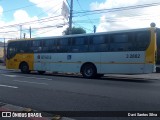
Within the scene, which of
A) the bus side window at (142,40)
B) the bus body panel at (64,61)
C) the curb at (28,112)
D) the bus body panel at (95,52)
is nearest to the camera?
Answer: the curb at (28,112)

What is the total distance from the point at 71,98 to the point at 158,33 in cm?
964

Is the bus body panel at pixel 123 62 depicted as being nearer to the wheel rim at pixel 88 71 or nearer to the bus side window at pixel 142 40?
the bus side window at pixel 142 40

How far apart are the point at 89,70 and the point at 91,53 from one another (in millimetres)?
1226

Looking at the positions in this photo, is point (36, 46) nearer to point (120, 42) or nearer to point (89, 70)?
point (89, 70)

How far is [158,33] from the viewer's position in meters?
19.0

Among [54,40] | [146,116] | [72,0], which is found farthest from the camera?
[72,0]

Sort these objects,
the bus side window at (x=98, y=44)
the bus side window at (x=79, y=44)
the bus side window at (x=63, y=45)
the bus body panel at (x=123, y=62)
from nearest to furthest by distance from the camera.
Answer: the bus body panel at (x=123, y=62) → the bus side window at (x=98, y=44) → the bus side window at (x=79, y=44) → the bus side window at (x=63, y=45)

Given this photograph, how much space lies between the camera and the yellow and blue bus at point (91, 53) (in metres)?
18.8

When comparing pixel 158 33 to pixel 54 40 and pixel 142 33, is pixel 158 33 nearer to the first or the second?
pixel 142 33

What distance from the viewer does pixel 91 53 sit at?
2148 cm

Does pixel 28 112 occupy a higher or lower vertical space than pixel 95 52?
lower

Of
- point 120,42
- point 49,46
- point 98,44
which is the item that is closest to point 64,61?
point 49,46

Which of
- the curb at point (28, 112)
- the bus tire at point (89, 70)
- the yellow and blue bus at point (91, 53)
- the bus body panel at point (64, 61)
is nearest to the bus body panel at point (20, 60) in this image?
the yellow and blue bus at point (91, 53)

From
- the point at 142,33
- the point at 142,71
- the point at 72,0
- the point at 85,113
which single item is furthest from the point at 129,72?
the point at 72,0
